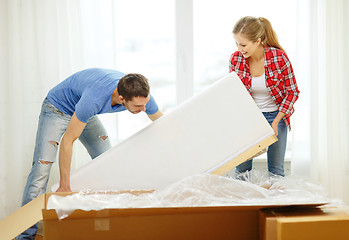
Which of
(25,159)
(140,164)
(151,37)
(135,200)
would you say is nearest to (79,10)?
(151,37)

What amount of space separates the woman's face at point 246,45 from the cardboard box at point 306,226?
42.4 inches

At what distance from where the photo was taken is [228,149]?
5.79 ft

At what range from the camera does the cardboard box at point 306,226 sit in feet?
3.66

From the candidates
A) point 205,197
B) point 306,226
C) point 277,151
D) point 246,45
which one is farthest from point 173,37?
point 306,226

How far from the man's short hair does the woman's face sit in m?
0.62

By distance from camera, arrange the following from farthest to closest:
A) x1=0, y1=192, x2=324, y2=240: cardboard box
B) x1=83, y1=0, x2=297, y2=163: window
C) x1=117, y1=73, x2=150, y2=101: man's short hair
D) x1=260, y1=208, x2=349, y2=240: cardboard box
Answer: x1=83, y1=0, x2=297, y2=163: window < x1=117, y1=73, x2=150, y2=101: man's short hair < x1=0, y1=192, x2=324, y2=240: cardboard box < x1=260, y1=208, x2=349, y2=240: cardboard box

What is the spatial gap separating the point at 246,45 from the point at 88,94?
0.85m

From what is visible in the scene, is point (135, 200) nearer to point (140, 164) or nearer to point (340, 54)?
point (140, 164)

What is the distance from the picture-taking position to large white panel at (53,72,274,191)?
1726mm

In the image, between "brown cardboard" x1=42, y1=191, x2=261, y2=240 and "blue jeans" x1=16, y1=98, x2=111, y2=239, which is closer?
"brown cardboard" x1=42, y1=191, x2=261, y2=240

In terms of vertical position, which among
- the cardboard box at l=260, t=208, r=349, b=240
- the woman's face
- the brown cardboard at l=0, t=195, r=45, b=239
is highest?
the woman's face

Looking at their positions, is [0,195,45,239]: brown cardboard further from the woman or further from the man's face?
the woman

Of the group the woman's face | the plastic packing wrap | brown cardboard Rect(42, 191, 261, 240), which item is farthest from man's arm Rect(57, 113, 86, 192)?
the woman's face

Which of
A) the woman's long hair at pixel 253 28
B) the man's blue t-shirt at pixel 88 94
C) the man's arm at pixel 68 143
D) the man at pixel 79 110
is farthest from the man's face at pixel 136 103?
the woman's long hair at pixel 253 28
